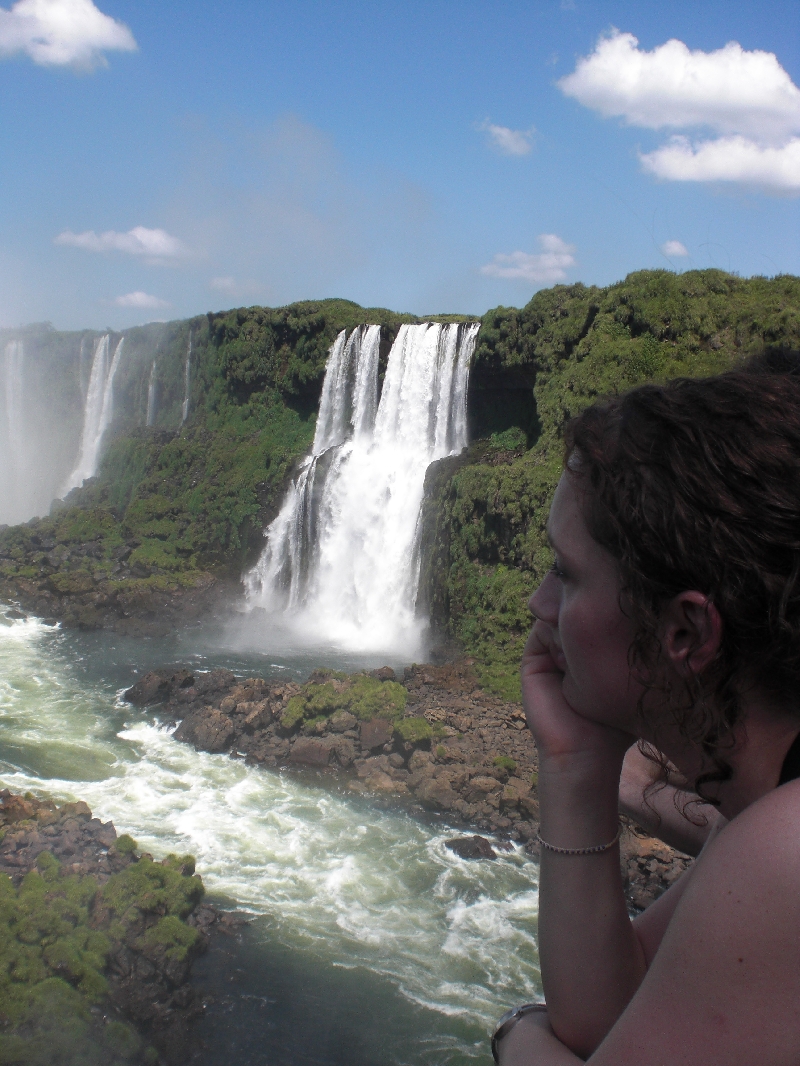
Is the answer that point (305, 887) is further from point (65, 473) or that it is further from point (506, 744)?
point (65, 473)

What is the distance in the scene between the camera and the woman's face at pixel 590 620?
105 centimetres

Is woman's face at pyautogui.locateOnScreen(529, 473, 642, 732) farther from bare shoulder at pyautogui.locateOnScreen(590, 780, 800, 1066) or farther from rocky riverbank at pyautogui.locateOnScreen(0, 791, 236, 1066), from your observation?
rocky riverbank at pyautogui.locateOnScreen(0, 791, 236, 1066)

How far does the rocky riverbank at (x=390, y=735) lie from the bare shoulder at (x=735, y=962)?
952cm

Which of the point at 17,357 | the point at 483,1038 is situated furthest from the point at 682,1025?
the point at 17,357

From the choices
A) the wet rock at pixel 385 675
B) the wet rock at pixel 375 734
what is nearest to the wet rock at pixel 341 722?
the wet rock at pixel 375 734

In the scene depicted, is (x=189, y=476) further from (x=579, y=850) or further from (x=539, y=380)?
(x=579, y=850)

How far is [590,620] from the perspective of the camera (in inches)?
42.0

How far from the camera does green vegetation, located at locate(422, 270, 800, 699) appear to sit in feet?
53.4

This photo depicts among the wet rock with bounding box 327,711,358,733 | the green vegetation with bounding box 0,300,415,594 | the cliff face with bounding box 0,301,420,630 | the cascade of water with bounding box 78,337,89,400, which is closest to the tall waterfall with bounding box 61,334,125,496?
the cascade of water with bounding box 78,337,89,400

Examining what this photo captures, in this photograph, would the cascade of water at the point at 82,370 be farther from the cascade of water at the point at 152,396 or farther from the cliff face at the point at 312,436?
the cascade of water at the point at 152,396

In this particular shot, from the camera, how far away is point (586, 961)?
1.21m

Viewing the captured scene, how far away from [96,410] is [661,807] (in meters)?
43.1

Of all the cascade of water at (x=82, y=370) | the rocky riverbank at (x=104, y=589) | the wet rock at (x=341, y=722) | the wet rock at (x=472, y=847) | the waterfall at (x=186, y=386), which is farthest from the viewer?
the cascade of water at (x=82, y=370)

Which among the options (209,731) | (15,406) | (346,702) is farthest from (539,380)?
(15,406)
